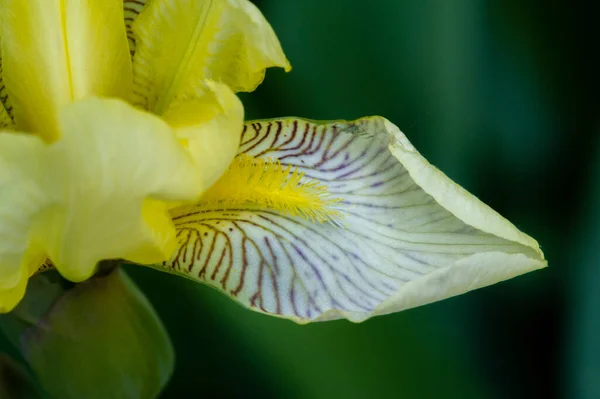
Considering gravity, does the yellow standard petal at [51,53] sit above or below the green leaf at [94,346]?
above

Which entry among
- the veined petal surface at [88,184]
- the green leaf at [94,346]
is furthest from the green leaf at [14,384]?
the veined petal surface at [88,184]

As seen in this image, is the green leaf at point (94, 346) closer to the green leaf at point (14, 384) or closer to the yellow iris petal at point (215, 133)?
the green leaf at point (14, 384)

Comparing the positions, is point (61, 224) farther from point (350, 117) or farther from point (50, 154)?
point (350, 117)

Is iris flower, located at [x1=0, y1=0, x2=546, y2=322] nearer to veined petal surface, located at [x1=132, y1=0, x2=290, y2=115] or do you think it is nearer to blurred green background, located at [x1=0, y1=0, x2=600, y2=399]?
veined petal surface, located at [x1=132, y1=0, x2=290, y2=115]

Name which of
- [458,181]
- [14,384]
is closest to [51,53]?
[14,384]

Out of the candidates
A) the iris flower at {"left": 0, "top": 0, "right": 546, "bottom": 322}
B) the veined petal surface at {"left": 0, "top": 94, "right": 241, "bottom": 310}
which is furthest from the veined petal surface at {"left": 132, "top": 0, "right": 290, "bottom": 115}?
the veined petal surface at {"left": 0, "top": 94, "right": 241, "bottom": 310}
